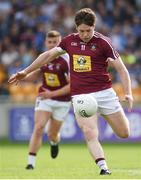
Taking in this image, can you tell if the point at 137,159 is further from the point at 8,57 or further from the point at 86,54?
the point at 8,57

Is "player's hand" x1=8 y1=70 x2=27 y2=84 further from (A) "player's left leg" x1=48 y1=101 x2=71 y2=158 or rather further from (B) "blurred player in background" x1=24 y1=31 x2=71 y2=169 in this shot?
(A) "player's left leg" x1=48 y1=101 x2=71 y2=158

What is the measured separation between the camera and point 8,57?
2428 cm

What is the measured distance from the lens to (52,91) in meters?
14.2

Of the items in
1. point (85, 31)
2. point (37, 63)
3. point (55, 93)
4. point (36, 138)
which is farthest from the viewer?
point (55, 93)

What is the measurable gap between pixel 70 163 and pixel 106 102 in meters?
3.88

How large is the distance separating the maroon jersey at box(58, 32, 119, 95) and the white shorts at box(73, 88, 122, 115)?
7 centimetres

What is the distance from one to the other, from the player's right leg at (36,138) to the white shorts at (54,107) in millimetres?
140

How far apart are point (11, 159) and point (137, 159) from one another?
2.57 metres

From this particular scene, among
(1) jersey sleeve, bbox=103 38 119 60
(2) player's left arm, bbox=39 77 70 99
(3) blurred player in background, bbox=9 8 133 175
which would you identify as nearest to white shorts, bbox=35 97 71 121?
(2) player's left arm, bbox=39 77 70 99

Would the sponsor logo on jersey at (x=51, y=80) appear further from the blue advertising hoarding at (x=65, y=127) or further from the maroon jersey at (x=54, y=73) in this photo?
the blue advertising hoarding at (x=65, y=127)

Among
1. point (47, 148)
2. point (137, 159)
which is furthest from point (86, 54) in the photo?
point (47, 148)

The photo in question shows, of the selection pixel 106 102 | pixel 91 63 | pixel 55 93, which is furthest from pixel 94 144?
pixel 55 93

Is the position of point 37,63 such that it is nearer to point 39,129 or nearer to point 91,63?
point 91,63

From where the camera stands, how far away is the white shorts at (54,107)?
14120 mm
